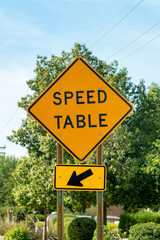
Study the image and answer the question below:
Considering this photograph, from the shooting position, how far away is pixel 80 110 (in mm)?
4137

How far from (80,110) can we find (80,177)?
77cm

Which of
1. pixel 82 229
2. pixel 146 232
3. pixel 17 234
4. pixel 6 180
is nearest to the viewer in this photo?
pixel 146 232

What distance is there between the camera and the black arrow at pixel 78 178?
3.97 metres

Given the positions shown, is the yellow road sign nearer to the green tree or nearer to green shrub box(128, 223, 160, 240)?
green shrub box(128, 223, 160, 240)

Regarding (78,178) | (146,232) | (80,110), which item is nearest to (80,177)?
(78,178)

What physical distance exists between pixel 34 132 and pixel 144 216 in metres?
8.26

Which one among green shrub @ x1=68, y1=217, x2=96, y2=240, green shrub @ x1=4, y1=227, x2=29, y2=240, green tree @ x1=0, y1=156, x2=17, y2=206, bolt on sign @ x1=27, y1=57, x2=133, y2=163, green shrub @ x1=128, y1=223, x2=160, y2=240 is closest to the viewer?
bolt on sign @ x1=27, y1=57, x2=133, y2=163

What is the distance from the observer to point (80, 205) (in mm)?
17609

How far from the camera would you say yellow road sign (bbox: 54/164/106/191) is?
3.98 meters

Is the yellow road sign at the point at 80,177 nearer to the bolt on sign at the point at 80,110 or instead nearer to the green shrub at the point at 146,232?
the bolt on sign at the point at 80,110

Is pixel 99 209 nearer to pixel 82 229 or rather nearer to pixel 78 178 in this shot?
pixel 78 178

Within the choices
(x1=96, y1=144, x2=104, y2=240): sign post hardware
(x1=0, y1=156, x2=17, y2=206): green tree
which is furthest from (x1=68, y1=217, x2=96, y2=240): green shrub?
(x1=0, y1=156, x2=17, y2=206): green tree

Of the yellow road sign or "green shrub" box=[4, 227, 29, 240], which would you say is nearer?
the yellow road sign

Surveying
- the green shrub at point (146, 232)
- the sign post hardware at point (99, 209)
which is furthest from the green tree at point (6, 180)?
the sign post hardware at point (99, 209)
